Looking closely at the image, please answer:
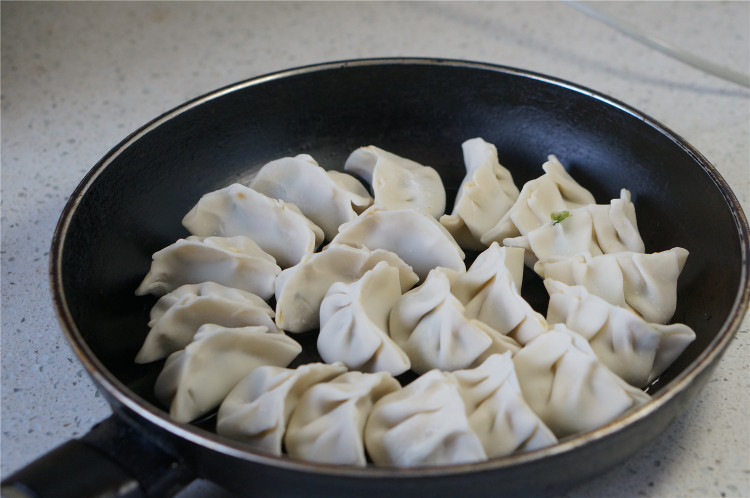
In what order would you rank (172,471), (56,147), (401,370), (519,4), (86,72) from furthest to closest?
(519,4) < (86,72) < (56,147) < (401,370) < (172,471)

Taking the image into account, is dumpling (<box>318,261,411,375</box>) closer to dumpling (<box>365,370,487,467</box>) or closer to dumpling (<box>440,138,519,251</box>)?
dumpling (<box>365,370,487,467</box>)

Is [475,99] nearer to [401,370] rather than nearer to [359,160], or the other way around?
[359,160]

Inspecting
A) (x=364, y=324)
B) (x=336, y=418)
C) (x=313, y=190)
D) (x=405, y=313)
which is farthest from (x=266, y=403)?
(x=313, y=190)

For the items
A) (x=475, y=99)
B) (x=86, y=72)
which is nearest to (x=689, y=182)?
(x=475, y=99)

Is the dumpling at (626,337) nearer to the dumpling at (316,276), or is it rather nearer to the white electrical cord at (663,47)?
the dumpling at (316,276)

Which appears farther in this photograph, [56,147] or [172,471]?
[56,147]

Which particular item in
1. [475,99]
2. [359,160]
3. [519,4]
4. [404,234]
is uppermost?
[519,4]

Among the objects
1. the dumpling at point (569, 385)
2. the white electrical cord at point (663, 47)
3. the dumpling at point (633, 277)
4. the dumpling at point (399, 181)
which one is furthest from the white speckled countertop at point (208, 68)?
the dumpling at point (399, 181)

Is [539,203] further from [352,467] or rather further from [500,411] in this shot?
[352,467]
